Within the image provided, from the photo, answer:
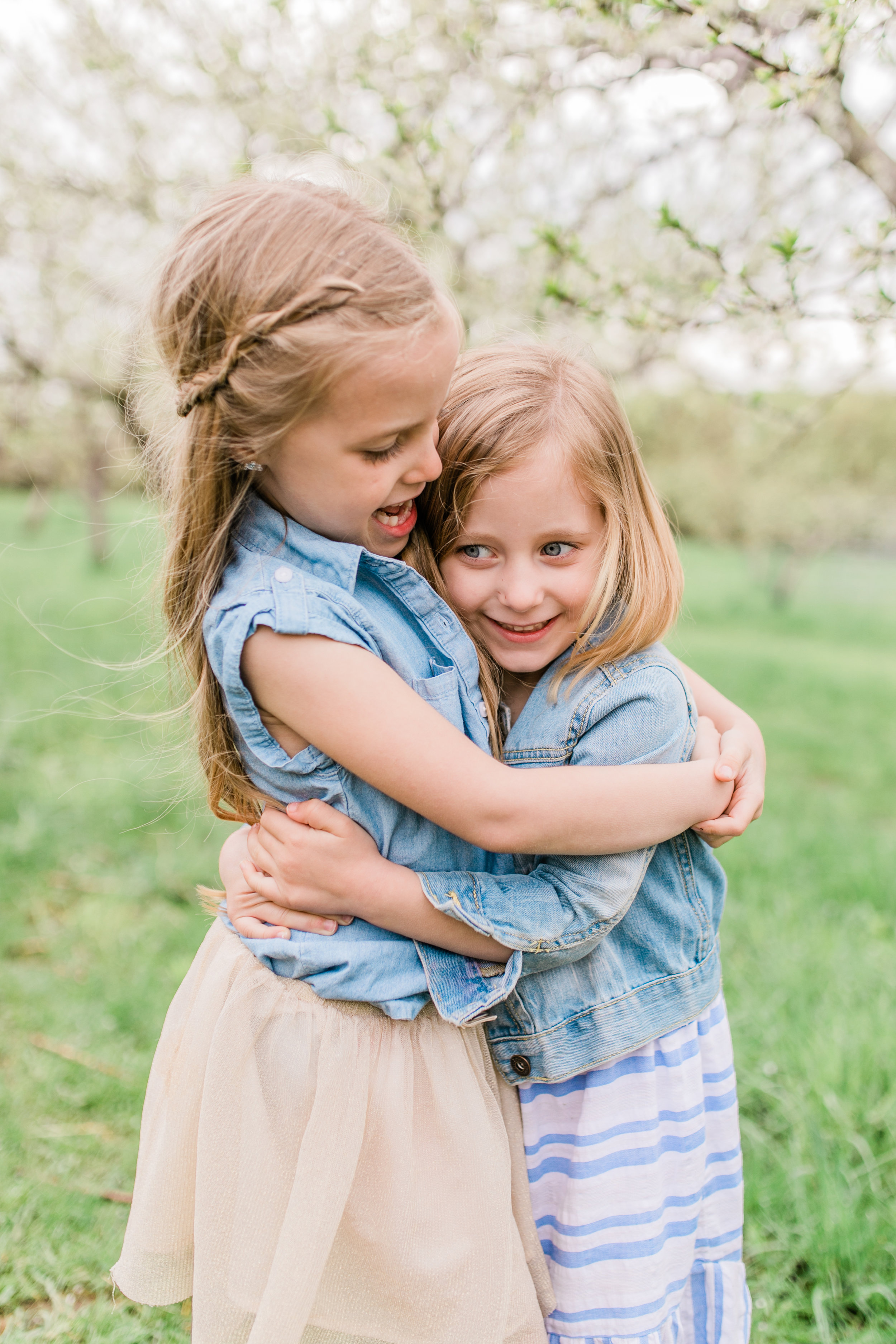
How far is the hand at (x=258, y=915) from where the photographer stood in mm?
1522

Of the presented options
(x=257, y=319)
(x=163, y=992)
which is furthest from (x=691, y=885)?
(x=163, y=992)

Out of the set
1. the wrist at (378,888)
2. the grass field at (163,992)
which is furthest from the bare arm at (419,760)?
the grass field at (163,992)

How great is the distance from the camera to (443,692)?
1518 mm

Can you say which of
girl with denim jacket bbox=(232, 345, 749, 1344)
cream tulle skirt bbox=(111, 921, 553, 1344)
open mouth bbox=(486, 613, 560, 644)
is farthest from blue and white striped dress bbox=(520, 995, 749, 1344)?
open mouth bbox=(486, 613, 560, 644)

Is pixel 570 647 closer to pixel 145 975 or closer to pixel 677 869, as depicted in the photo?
pixel 677 869

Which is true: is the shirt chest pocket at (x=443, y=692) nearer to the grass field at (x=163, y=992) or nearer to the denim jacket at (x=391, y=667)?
the denim jacket at (x=391, y=667)

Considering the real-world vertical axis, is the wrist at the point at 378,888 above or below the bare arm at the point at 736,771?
below

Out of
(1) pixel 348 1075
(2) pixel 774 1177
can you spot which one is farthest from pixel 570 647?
(2) pixel 774 1177

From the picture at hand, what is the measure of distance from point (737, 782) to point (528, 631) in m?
0.42

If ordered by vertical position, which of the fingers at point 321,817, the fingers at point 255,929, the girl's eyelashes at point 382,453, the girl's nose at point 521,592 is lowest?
the fingers at point 255,929

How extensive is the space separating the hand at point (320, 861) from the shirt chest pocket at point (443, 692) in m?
0.21

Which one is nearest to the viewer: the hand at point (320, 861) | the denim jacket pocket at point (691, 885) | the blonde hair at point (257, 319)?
the blonde hair at point (257, 319)

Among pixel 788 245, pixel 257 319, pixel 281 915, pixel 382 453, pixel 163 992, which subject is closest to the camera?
pixel 257 319

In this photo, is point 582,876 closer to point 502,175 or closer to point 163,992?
point 163,992
